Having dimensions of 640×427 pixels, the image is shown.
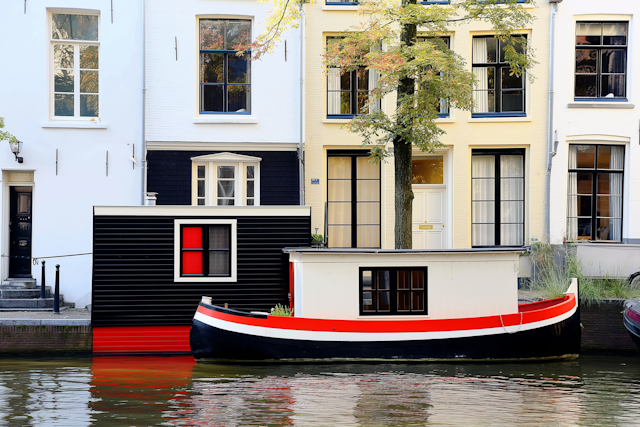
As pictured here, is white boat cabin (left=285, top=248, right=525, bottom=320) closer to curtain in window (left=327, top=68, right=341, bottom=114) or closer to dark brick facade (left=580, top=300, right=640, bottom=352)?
dark brick facade (left=580, top=300, right=640, bottom=352)

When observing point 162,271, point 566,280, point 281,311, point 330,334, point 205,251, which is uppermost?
point 205,251

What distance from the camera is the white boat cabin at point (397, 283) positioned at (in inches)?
438

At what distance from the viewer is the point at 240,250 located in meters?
12.0

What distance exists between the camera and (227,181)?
15766 mm

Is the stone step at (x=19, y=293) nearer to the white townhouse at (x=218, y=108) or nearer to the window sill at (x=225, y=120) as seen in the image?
the white townhouse at (x=218, y=108)

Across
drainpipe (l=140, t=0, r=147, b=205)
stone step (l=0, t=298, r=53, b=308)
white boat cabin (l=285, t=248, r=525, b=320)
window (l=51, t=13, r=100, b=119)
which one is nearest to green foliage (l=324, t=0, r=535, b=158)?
white boat cabin (l=285, t=248, r=525, b=320)

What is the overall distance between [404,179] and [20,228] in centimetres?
893

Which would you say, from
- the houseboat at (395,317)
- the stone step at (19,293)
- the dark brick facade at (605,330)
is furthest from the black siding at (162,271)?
the dark brick facade at (605,330)

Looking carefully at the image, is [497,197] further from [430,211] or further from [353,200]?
[353,200]

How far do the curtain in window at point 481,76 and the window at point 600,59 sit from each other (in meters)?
2.22

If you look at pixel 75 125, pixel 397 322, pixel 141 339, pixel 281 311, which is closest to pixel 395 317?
pixel 397 322

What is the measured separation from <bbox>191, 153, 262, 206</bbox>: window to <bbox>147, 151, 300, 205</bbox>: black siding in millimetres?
182

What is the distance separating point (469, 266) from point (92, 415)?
21.3 feet

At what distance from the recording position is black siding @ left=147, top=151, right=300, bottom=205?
15.4 m
